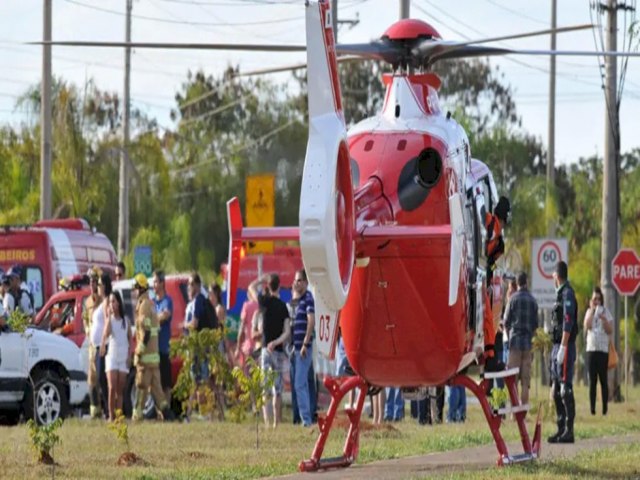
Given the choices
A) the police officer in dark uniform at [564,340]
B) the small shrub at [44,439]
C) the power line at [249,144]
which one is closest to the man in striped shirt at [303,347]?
the police officer in dark uniform at [564,340]

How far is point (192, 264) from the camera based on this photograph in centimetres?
6281

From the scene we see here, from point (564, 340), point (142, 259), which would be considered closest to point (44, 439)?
point (564, 340)

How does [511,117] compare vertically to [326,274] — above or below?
above

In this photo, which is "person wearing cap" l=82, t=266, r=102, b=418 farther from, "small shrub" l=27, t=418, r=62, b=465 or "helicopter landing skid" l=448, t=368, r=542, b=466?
"helicopter landing skid" l=448, t=368, r=542, b=466

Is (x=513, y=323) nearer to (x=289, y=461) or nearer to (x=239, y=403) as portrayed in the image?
(x=239, y=403)

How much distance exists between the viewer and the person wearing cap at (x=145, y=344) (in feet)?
89.1

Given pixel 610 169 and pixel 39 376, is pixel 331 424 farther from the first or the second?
pixel 610 169

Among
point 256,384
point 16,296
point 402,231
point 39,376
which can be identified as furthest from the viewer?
point 16,296

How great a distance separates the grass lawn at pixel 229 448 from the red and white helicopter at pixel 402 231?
1178mm

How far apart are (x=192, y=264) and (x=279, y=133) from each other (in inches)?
462

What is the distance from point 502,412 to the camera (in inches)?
753

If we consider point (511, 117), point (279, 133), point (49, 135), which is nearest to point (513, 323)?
point (49, 135)

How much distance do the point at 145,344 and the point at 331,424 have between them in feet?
29.4

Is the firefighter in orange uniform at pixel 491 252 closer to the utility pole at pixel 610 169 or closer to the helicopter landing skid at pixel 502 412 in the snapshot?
the helicopter landing skid at pixel 502 412
